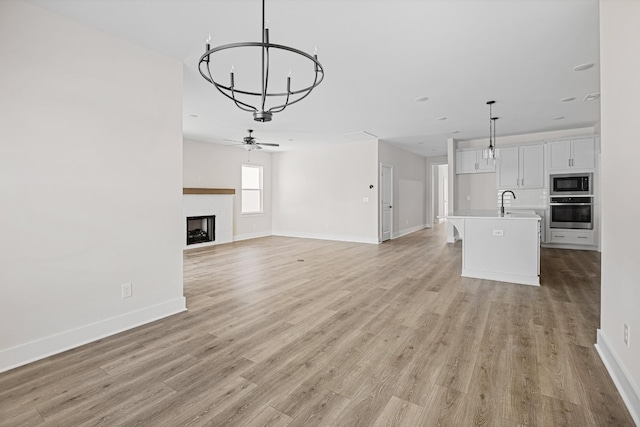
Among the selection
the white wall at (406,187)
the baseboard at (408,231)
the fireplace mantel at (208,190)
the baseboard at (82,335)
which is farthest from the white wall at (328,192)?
the baseboard at (82,335)

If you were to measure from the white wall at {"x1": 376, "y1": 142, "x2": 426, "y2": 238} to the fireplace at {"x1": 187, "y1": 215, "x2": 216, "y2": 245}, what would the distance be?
4.63 meters

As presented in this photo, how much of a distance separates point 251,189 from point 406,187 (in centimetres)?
473

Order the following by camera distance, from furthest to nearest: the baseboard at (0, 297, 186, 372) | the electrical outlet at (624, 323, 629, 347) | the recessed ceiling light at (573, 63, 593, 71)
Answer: the recessed ceiling light at (573, 63, 593, 71) → the baseboard at (0, 297, 186, 372) → the electrical outlet at (624, 323, 629, 347)

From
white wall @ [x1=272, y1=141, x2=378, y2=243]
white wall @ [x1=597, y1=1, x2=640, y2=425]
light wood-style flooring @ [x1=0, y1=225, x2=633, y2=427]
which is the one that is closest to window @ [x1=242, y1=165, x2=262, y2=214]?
white wall @ [x1=272, y1=141, x2=378, y2=243]

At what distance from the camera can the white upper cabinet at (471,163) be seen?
748 cm

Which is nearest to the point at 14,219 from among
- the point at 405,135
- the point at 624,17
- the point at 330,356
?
the point at 330,356

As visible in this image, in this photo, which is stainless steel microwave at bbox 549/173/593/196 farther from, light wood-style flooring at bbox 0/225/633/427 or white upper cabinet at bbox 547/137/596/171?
light wood-style flooring at bbox 0/225/633/427

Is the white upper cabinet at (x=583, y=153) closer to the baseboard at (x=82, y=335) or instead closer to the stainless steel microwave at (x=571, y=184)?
the stainless steel microwave at (x=571, y=184)

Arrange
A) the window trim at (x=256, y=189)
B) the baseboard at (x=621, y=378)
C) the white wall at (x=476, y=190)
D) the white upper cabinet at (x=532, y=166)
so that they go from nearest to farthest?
the baseboard at (x=621, y=378) → the white upper cabinet at (x=532, y=166) → the white wall at (x=476, y=190) → the window trim at (x=256, y=189)

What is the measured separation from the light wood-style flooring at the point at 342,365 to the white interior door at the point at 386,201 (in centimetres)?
403

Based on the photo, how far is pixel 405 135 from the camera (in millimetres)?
7133

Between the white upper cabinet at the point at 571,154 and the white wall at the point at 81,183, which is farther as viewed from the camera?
the white upper cabinet at the point at 571,154

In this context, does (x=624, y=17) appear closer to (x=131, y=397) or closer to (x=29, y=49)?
(x=131, y=397)

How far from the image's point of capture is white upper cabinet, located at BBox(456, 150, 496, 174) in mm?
7480
